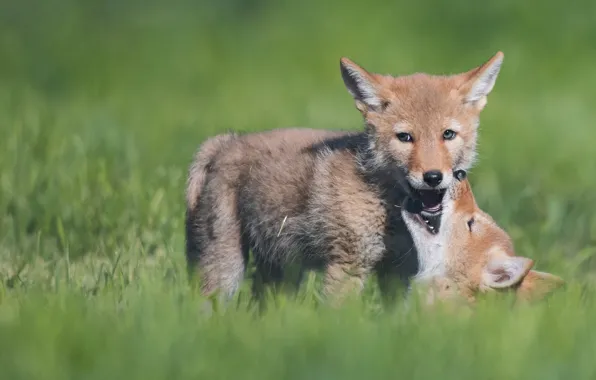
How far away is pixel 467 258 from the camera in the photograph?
20.3 ft

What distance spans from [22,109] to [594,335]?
7.19m

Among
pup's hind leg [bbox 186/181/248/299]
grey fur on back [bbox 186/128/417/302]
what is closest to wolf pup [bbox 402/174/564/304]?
grey fur on back [bbox 186/128/417/302]

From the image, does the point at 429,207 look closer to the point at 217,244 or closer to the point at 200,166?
the point at 217,244

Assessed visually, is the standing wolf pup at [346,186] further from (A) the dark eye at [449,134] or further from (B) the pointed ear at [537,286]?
(B) the pointed ear at [537,286]

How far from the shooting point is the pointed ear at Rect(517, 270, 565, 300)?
586 cm

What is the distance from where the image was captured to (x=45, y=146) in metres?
9.41

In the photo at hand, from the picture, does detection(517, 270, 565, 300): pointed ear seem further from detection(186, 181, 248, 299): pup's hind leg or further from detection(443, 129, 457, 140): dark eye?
detection(186, 181, 248, 299): pup's hind leg

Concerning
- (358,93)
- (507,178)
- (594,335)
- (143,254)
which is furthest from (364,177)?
(507,178)

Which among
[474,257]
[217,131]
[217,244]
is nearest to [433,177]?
[474,257]

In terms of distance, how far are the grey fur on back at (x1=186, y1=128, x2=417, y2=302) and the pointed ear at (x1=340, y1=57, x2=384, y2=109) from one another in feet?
0.66

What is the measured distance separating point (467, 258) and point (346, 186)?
79cm

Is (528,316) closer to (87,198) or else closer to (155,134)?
(87,198)

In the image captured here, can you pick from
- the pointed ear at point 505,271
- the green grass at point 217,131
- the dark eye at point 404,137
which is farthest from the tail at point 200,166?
the pointed ear at point 505,271

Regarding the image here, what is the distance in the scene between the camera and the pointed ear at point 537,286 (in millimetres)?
5855
